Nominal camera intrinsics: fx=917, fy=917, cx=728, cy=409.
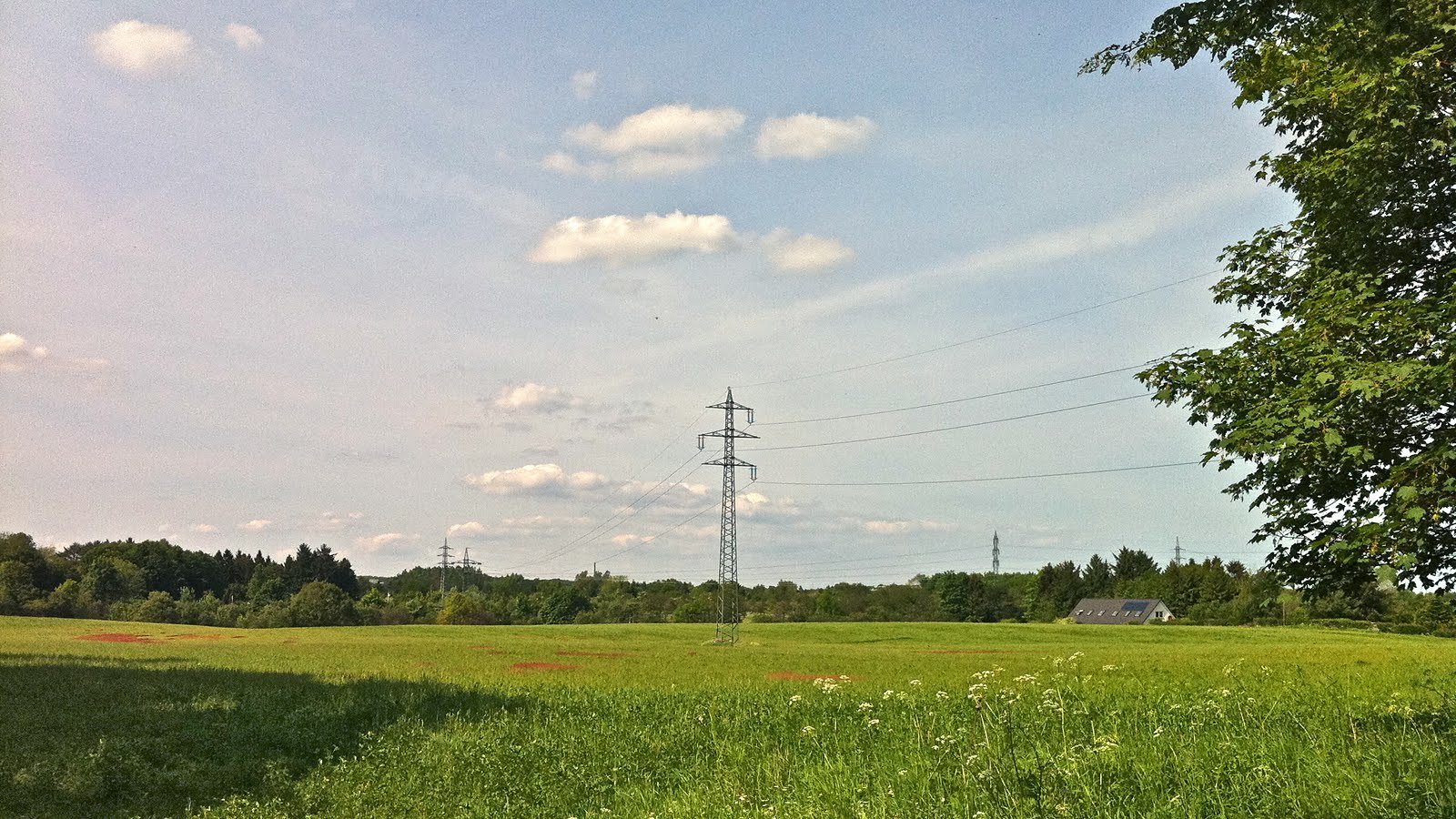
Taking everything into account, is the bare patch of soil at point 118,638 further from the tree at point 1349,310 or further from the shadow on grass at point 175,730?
the tree at point 1349,310

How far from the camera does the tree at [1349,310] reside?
10797 mm

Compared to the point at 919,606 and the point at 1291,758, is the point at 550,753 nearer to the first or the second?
the point at 1291,758

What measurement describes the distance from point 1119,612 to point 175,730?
12293cm

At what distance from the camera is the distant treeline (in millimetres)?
103438

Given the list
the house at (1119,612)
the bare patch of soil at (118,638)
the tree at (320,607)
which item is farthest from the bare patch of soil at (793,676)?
the house at (1119,612)

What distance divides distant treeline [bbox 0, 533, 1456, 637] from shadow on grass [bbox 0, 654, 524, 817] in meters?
87.6

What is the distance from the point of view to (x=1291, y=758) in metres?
9.14

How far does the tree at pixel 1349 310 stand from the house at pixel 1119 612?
114 meters

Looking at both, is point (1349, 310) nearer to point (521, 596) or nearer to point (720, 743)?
point (720, 743)

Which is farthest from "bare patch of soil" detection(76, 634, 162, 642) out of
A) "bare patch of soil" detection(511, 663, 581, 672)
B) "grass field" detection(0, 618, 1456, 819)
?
"bare patch of soil" detection(511, 663, 581, 672)

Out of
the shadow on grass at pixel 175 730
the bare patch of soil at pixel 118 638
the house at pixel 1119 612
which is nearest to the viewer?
the shadow on grass at pixel 175 730

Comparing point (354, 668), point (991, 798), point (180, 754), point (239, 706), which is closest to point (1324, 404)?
point (991, 798)

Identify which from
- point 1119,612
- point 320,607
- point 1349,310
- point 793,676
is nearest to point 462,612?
point 320,607

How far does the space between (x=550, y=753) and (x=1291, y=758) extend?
11396mm
